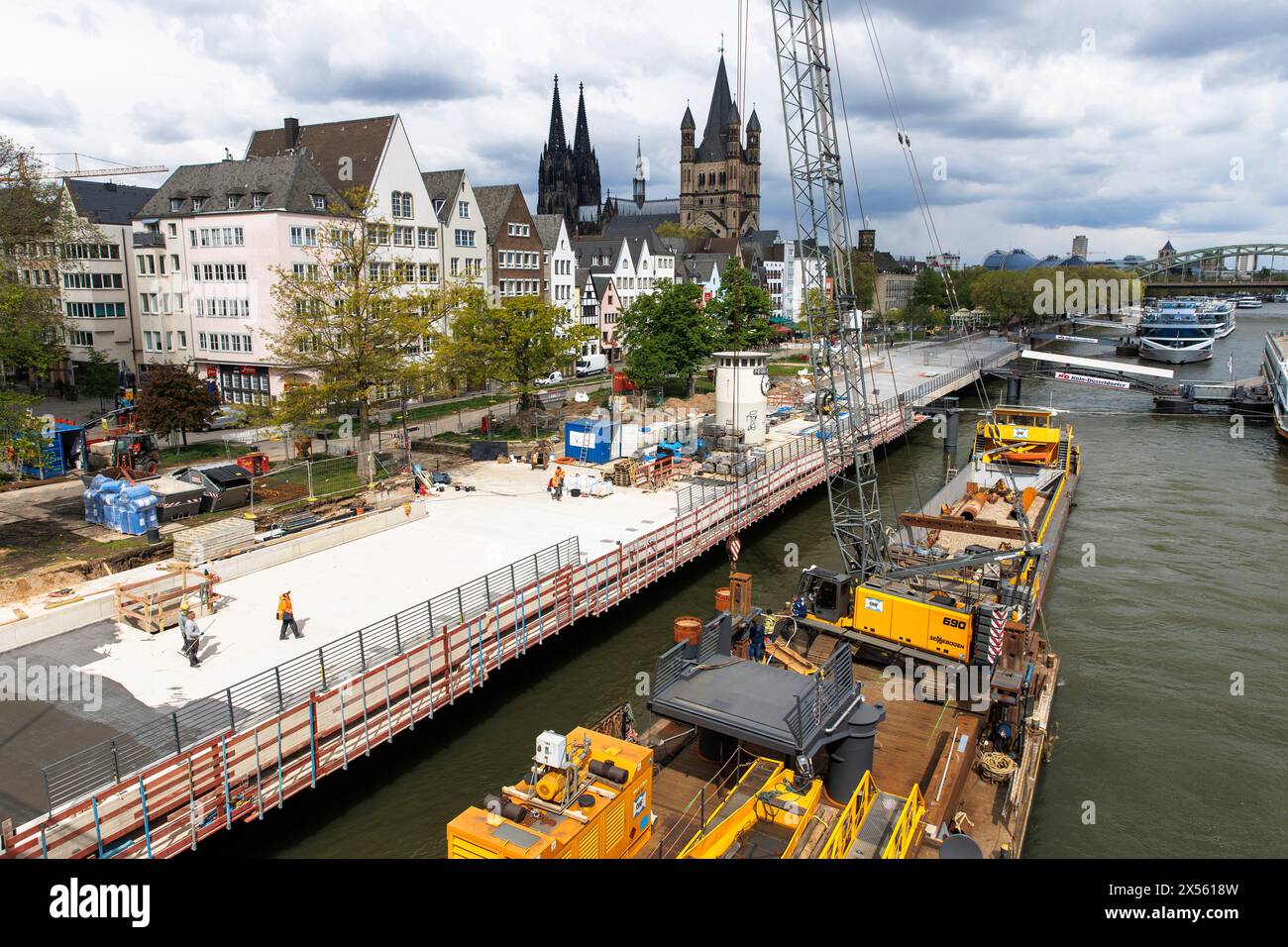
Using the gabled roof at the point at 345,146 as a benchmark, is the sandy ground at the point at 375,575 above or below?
below

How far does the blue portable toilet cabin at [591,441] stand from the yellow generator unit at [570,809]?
30.7 metres

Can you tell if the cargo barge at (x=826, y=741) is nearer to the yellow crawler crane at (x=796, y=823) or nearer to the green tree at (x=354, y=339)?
the yellow crawler crane at (x=796, y=823)

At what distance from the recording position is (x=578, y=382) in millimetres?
76312

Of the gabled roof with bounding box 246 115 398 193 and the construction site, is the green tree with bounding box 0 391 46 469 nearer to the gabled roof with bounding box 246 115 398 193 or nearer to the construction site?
the construction site

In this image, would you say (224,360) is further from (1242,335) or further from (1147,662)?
(1242,335)

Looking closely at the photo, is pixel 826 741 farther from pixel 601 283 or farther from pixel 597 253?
pixel 597 253

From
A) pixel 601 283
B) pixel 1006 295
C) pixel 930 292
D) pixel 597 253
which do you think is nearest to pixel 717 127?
pixel 930 292

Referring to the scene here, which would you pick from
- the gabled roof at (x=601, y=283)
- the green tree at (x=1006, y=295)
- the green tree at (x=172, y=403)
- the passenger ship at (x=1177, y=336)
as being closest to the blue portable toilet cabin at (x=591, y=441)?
the green tree at (x=172, y=403)

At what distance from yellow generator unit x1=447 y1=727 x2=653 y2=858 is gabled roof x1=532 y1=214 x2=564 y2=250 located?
73970 millimetres

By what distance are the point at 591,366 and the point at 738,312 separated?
15155 mm

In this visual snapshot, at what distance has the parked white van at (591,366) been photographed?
80.8m

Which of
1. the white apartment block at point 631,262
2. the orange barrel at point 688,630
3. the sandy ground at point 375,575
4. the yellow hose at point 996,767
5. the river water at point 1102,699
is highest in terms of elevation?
the white apartment block at point 631,262
